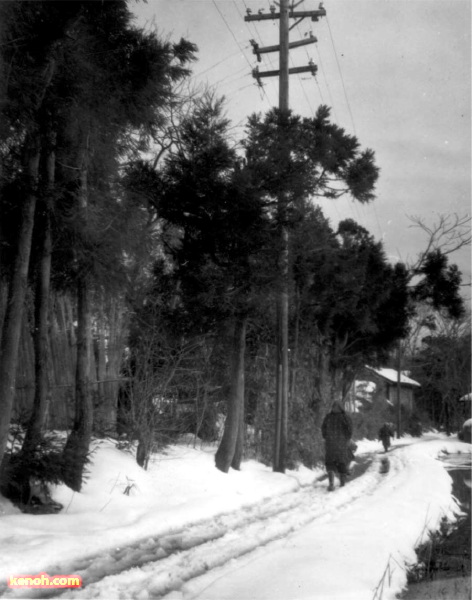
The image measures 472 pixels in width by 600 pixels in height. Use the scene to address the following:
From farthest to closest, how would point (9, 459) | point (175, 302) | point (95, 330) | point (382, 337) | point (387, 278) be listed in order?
point (382, 337)
point (387, 278)
point (95, 330)
point (175, 302)
point (9, 459)

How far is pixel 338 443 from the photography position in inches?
567

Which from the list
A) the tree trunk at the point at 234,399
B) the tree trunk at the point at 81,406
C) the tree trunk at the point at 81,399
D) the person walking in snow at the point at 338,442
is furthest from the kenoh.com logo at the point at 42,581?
the person walking in snow at the point at 338,442

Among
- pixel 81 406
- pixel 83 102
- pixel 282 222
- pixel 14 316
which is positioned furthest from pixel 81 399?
pixel 282 222

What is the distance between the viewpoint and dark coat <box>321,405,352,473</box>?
1438 centimetres

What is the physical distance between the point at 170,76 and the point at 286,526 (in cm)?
622

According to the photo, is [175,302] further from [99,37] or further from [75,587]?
[75,587]

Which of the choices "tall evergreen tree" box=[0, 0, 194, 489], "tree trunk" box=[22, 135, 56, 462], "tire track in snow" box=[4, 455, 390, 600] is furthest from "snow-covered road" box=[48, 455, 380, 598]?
"tree trunk" box=[22, 135, 56, 462]

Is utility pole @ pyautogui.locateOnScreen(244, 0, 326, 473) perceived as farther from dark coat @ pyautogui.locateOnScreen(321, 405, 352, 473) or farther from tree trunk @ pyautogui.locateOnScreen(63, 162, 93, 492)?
tree trunk @ pyautogui.locateOnScreen(63, 162, 93, 492)

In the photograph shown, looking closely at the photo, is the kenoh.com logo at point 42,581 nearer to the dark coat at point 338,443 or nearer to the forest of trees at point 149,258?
the forest of trees at point 149,258

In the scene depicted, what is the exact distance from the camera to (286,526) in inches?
366

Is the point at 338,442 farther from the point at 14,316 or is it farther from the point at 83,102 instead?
the point at 83,102

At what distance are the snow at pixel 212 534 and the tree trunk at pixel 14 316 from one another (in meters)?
1.29

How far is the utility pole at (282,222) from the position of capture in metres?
13.9

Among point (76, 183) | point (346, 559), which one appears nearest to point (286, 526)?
point (346, 559)
